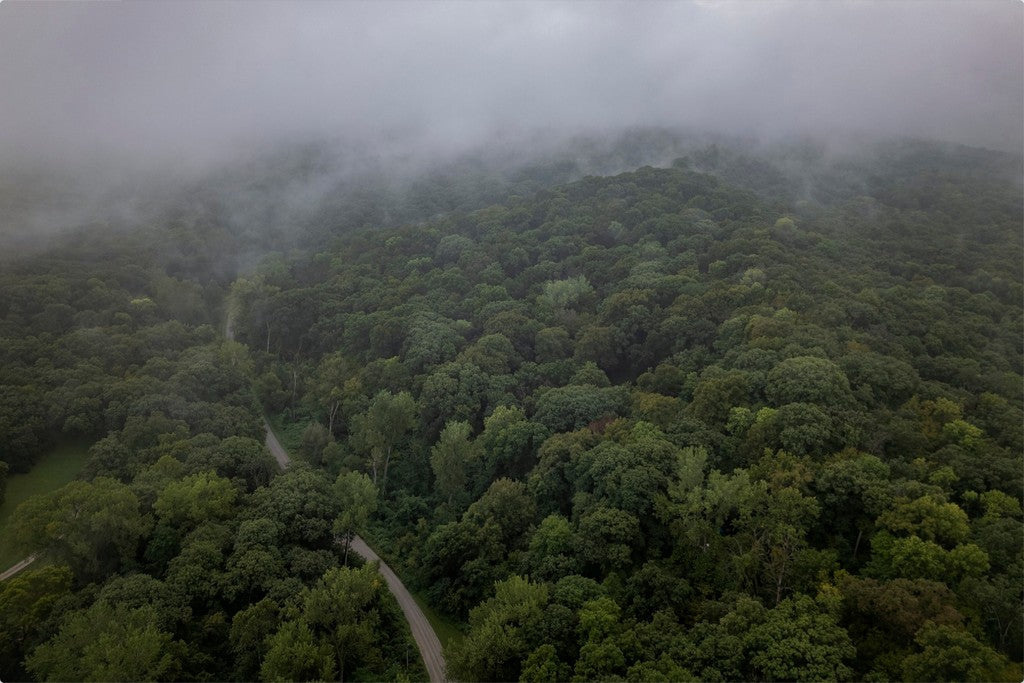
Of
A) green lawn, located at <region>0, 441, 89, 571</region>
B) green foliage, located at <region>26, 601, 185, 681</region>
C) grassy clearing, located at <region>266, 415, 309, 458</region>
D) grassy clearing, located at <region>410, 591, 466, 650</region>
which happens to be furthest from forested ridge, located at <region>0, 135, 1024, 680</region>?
green lawn, located at <region>0, 441, 89, 571</region>

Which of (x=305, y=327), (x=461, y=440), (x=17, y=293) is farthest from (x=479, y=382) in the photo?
(x=17, y=293)

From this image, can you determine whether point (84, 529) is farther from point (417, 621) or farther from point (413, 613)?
point (417, 621)

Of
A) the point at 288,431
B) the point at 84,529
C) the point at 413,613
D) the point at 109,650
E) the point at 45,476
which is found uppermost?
the point at 109,650

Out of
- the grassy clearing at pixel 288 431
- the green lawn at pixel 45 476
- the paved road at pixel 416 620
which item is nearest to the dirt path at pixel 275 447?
the grassy clearing at pixel 288 431

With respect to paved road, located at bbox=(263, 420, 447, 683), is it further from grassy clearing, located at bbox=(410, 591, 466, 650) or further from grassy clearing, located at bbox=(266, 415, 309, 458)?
grassy clearing, located at bbox=(266, 415, 309, 458)

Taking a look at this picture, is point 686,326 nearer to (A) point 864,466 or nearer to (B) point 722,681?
(A) point 864,466

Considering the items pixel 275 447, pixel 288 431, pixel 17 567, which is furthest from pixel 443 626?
pixel 288 431

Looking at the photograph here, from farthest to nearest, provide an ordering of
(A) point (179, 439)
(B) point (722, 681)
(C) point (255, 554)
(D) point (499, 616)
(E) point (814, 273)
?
(E) point (814, 273) < (A) point (179, 439) < (C) point (255, 554) < (D) point (499, 616) < (B) point (722, 681)
